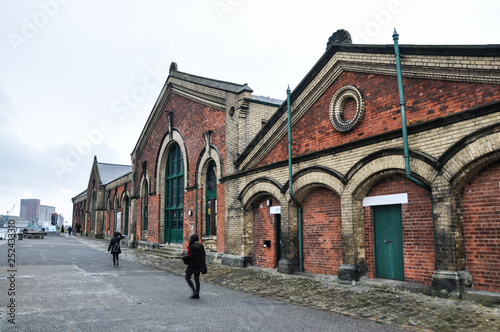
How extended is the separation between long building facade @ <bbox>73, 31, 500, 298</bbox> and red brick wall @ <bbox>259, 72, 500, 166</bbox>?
0.09 feet

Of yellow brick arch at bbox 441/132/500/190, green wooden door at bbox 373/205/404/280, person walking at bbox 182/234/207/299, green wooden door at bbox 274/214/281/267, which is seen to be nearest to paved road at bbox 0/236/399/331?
person walking at bbox 182/234/207/299

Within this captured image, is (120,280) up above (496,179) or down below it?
below

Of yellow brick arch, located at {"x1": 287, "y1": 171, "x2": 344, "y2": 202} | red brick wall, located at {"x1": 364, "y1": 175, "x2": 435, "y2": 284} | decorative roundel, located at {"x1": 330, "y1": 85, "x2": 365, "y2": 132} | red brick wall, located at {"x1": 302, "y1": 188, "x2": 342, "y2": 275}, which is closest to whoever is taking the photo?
red brick wall, located at {"x1": 364, "y1": 175, "x2": 435, "y2": 284}

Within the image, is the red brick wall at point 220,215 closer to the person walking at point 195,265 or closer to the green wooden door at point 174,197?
the green wooden door at point 174,197

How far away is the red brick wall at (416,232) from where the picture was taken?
8.02 meters

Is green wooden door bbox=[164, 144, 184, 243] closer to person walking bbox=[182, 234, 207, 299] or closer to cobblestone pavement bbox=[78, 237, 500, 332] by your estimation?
cobblestone pavement bbox=[78, 237, 500, 332]

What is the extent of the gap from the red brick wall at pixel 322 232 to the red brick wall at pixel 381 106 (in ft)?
4.91

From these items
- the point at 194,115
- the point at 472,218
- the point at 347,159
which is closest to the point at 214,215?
the point at 194,115

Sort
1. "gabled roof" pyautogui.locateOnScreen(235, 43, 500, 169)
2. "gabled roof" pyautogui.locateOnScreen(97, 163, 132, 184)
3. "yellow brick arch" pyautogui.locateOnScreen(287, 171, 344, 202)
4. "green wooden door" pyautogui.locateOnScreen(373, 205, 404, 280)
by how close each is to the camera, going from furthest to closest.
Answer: "gabled roof" pyautogui.locateOnScreen(97, 163, 132, 184)
"yellow brick arch" pyautogui.locateOnScreen(287, 171, 344, 202)
"green wooden door" pyautogui.locateOnScreen(373, 205, 404, 280)
"gabled roof" pyautogui.locateOnScreen(235, 43, 500, 169)

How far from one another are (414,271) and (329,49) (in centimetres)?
616

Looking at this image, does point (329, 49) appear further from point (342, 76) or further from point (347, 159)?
point (347, 159)

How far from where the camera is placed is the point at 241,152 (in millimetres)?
13977

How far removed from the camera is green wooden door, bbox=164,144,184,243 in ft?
63.9

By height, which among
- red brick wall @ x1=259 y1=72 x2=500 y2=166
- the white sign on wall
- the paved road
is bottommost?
the paved road
